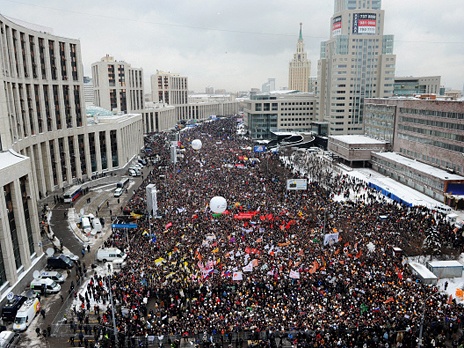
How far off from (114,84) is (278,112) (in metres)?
43.4

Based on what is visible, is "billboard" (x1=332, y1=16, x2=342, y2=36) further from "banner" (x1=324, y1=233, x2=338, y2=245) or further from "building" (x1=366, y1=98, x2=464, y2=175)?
"banner" (x1=324, y1=233, x2=338, y2=245)

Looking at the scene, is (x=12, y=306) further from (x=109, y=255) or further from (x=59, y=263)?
(x=109, y=255)

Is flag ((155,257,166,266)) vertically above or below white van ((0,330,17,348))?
above

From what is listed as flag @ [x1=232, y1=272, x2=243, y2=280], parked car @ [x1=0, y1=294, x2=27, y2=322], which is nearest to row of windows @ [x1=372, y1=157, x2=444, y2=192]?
flag @ [x1=232, y1=272, x2=243, y2=280]

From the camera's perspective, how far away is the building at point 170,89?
14300 centimetres

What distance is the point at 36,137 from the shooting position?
42.3m

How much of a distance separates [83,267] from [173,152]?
33414 mm

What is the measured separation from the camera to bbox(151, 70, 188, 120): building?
14300 cm

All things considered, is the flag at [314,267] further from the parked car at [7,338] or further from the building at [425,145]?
the building at [425,145]

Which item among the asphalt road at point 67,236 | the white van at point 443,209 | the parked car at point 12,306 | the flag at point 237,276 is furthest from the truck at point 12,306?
the white van at point 443,209

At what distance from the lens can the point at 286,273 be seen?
72.6 ft

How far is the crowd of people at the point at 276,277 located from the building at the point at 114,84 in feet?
218

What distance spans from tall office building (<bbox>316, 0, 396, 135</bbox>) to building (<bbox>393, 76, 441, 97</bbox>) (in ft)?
102

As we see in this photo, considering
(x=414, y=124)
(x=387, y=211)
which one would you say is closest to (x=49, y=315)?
(x=387, y=211)
